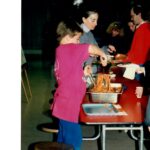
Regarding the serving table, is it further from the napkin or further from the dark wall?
the dark wall

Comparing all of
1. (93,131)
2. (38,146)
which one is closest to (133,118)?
(38,146)

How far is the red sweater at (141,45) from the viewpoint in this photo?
3.94m

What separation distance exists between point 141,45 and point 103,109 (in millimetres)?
1604

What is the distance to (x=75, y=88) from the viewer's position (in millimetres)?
2445

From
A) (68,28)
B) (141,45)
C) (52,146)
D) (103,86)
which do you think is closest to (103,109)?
(103,86)

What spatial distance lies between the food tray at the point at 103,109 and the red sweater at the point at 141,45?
140cm

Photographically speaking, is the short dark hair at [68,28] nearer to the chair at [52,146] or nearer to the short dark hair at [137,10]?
the chair at [52,146]

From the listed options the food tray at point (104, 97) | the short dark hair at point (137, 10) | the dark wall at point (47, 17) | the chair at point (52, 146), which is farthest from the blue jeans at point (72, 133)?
the dark wall at point (47, 17)

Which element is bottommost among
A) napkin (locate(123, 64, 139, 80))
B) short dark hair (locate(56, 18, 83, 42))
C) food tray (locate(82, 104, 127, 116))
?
food tray (locate(82, 104, 127, 116))

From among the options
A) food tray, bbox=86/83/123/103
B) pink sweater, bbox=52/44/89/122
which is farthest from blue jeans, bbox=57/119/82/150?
food tray, bbox=86/83/123/103

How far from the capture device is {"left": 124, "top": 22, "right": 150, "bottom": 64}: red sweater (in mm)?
3938

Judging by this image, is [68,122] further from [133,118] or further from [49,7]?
[49,7]

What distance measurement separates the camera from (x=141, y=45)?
3.98 meters

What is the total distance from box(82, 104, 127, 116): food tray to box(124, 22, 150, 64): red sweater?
1400 millimetres
